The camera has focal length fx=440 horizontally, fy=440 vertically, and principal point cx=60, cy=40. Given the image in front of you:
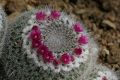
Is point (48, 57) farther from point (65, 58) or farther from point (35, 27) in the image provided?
point (35, 27)

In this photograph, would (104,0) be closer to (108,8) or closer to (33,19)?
(108,8)

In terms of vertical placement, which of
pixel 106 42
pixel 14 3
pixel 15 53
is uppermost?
pixel 15 53

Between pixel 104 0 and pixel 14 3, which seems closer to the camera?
pixel 14 3

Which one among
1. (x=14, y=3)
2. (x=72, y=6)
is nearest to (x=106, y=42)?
(x=72, y=6)

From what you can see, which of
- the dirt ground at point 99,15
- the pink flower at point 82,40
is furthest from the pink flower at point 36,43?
the dirt ground at point 99,15

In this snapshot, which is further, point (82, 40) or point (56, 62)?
point (82, 40)

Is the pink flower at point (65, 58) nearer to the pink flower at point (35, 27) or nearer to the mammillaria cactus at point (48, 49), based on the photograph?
the mammillaria cactus at point (48, 49)

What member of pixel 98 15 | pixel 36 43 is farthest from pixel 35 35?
pixel 98 15
